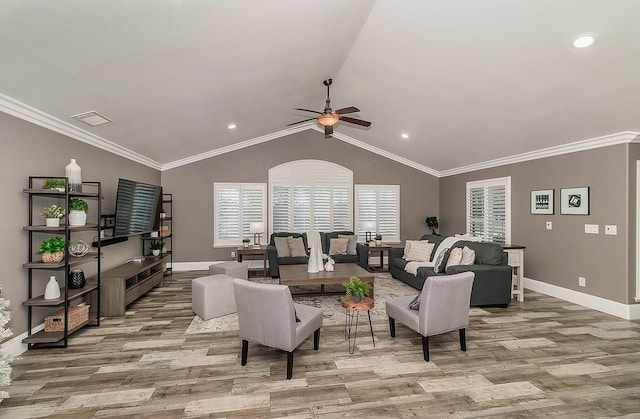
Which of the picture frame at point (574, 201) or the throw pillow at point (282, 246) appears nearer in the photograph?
the picture frame at point (574, 201)

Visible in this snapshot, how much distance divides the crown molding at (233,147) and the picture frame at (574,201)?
18.3 feet

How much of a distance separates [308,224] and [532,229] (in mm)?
4892

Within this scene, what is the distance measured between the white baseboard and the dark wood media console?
22.6ft

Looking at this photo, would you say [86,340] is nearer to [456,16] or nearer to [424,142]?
[456,16]

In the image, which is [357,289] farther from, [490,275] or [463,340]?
[490,275]

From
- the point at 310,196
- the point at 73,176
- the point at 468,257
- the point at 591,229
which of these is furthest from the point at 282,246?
the point at 591,229

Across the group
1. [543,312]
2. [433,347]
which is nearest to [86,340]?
[433,347]

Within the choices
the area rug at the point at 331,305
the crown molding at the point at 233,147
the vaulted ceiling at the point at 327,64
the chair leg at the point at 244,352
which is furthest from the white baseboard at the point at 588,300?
the crown molding at the point at 233,147

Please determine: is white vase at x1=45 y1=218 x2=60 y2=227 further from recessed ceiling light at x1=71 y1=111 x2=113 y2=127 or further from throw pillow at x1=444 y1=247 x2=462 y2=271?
throw pillow at x1=444 y1=247 x2=462 y2=271

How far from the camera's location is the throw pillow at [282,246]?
697 centimetres

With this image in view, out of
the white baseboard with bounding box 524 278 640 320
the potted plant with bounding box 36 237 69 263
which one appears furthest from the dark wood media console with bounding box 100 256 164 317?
the white baseboard with bounding box 524 278 640 320

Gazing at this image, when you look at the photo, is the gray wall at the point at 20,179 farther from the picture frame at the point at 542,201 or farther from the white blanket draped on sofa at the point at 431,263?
the picture frame at the point at 542,201

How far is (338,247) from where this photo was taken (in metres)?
7.22

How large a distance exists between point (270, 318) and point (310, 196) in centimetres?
553
